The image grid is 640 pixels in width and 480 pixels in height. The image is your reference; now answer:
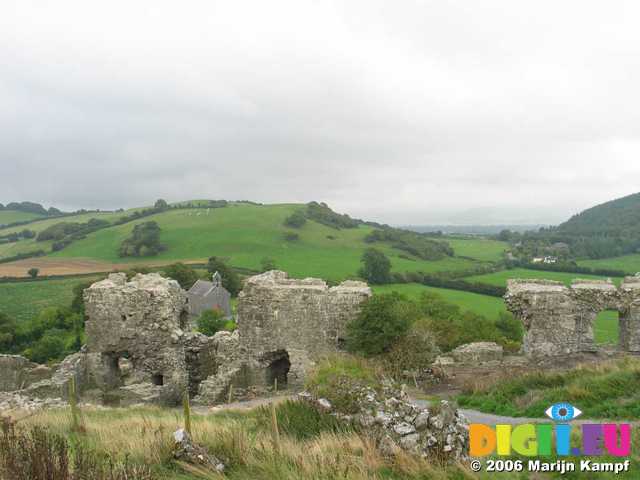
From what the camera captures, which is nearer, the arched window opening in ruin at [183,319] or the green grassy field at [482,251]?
the arched window opening in ruin at [183,319]

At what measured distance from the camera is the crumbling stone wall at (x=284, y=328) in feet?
41.3

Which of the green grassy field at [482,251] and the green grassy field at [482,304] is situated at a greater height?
the green grassy field at [482,251]

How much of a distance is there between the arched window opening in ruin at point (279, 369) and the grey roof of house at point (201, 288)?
3366 cm

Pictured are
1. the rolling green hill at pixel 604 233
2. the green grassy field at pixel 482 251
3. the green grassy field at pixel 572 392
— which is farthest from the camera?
the green grassy field at pixel 482 251

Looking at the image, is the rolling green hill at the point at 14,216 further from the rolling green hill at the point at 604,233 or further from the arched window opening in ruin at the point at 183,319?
the rolling green hill at the point at 604,233

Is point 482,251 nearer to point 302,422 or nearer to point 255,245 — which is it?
point 255,245

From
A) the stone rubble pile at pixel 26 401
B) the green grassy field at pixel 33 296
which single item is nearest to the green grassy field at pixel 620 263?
the stone rubble pile at pixel 26 401

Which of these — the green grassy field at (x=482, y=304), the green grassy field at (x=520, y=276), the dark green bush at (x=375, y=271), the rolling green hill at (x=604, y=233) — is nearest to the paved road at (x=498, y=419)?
the green grassy field at (x=482, y=304)

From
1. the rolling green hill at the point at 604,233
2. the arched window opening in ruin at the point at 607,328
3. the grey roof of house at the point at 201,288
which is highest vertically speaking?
the rolling green hill at the point at 604,233

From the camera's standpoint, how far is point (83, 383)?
13.3 meters

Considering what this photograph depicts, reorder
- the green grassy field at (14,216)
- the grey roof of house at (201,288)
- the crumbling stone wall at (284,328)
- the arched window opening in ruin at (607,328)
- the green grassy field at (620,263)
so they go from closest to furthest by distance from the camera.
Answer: the crumbling stone wall at (284,328), the arched window opening in ruin at (607,328), the grey roof of house at (201,288), the green grassy field at (620,263), the green grassy field at (14,216)

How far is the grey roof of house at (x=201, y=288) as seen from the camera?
46.8 m

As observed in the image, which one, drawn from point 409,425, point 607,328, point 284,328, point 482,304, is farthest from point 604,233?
point 409,425

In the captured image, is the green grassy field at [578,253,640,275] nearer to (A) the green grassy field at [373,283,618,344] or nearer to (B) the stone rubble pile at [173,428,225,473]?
(A) the green grassy field at [373,283,618,344]
